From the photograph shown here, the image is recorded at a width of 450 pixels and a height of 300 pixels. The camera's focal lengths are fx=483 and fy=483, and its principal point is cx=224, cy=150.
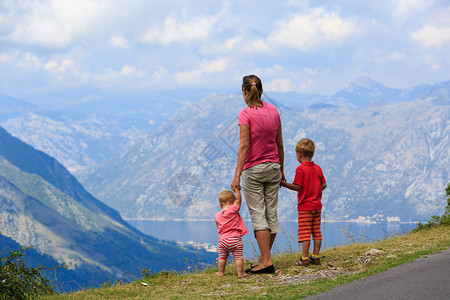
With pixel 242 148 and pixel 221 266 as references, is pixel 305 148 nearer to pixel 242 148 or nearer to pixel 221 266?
pixel 242 148

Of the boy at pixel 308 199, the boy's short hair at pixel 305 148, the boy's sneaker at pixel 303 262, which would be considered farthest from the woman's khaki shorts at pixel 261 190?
the boy's sneaker at pixel 303 262

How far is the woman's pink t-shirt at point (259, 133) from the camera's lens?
791 centimetres

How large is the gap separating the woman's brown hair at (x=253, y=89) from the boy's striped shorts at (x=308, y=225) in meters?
2.10

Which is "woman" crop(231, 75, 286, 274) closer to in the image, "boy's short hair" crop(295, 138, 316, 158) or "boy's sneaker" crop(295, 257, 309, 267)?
"boy's short hair" crop(295, 138, 316, 158)

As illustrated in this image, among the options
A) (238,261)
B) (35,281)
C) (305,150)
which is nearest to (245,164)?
(305,150)

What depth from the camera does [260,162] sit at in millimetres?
7934

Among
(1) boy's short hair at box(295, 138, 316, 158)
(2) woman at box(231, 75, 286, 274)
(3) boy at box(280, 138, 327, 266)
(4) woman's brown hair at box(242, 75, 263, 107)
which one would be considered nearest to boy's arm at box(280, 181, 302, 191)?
Result: (3) boy at box(280, 138, 327, 266)

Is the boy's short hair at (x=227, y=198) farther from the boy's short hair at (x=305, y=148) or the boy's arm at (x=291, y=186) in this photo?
the boy's short hair at (x=305, y=148)

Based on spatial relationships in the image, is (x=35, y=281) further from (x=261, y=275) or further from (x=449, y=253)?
(x=449, y=253)

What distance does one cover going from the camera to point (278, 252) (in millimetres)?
10531

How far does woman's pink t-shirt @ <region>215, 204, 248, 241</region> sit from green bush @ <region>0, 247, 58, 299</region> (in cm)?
310

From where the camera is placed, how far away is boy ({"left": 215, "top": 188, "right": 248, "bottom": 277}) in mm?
8281

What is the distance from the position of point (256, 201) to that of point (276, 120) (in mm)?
1397

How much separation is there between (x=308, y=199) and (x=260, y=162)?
1210 mm
